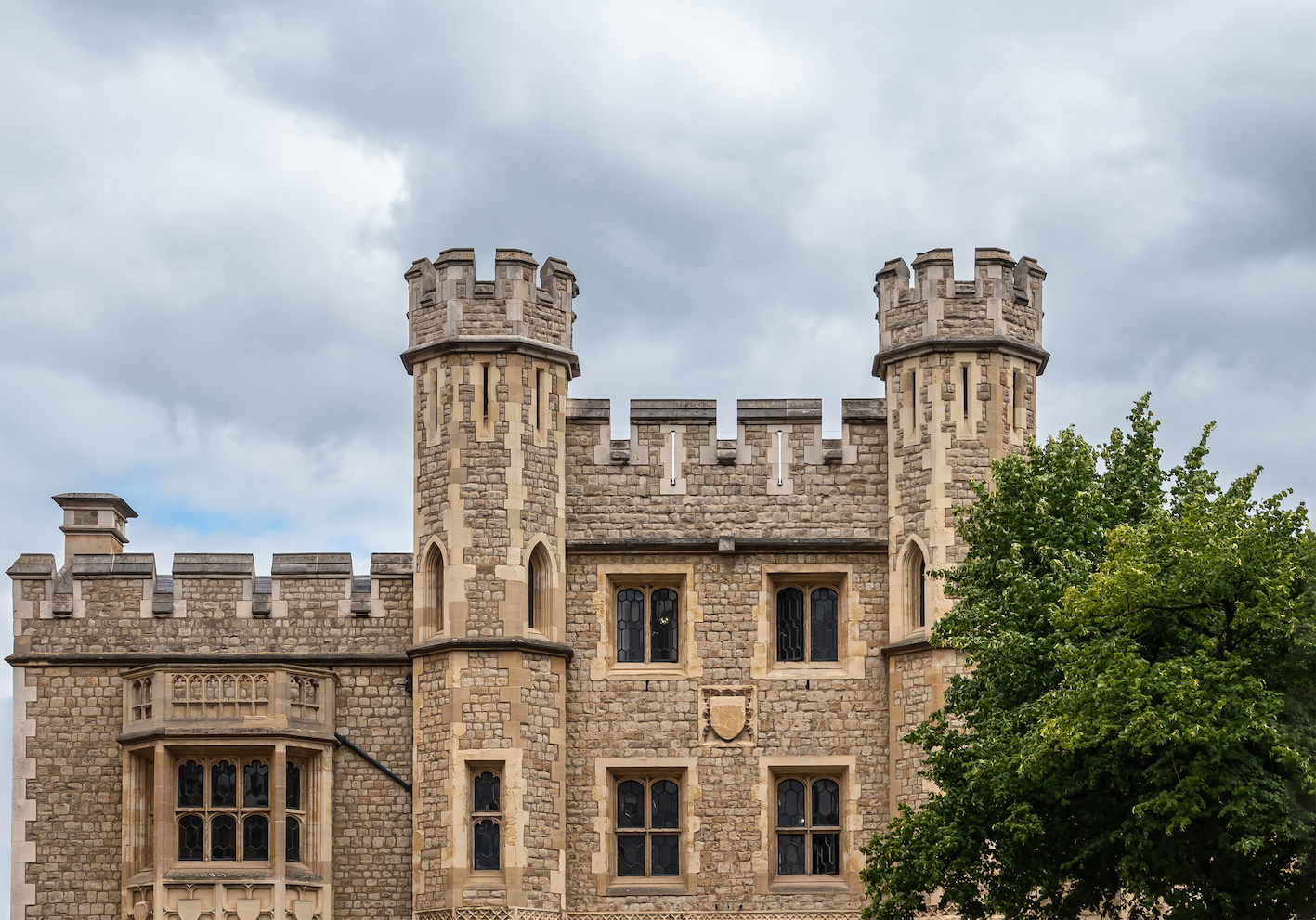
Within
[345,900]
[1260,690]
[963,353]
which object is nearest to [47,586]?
[345,900]

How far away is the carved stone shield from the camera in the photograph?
89.1 ft

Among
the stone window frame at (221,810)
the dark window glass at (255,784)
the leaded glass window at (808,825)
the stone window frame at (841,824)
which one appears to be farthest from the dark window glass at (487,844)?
the leaded glass window at (808,825)

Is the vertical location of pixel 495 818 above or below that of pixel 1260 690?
below

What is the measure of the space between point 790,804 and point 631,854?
7.84 ft

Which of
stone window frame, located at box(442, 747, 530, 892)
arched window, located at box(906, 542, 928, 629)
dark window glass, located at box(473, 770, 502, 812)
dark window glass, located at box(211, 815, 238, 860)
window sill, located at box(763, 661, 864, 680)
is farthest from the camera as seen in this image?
window sill, located at box(763, 661, 864, 680)

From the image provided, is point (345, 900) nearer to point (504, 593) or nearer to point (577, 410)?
point (504, 593)

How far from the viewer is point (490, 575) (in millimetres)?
26906

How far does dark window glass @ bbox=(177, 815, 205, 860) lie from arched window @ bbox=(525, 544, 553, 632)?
5.35m

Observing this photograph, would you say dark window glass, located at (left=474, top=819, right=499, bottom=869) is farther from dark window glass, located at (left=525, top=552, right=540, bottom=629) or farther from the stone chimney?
the stone chimney

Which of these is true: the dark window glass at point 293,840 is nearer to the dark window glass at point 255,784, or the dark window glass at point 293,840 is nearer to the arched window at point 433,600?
the dark window glass at point 255,784

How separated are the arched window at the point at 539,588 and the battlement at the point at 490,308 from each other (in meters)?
2.97

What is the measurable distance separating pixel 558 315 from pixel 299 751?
7.32m

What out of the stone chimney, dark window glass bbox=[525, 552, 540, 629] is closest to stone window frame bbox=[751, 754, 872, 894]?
dark window glass bbox=[525, 552, 540, 629]

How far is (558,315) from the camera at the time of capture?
2819 cm
